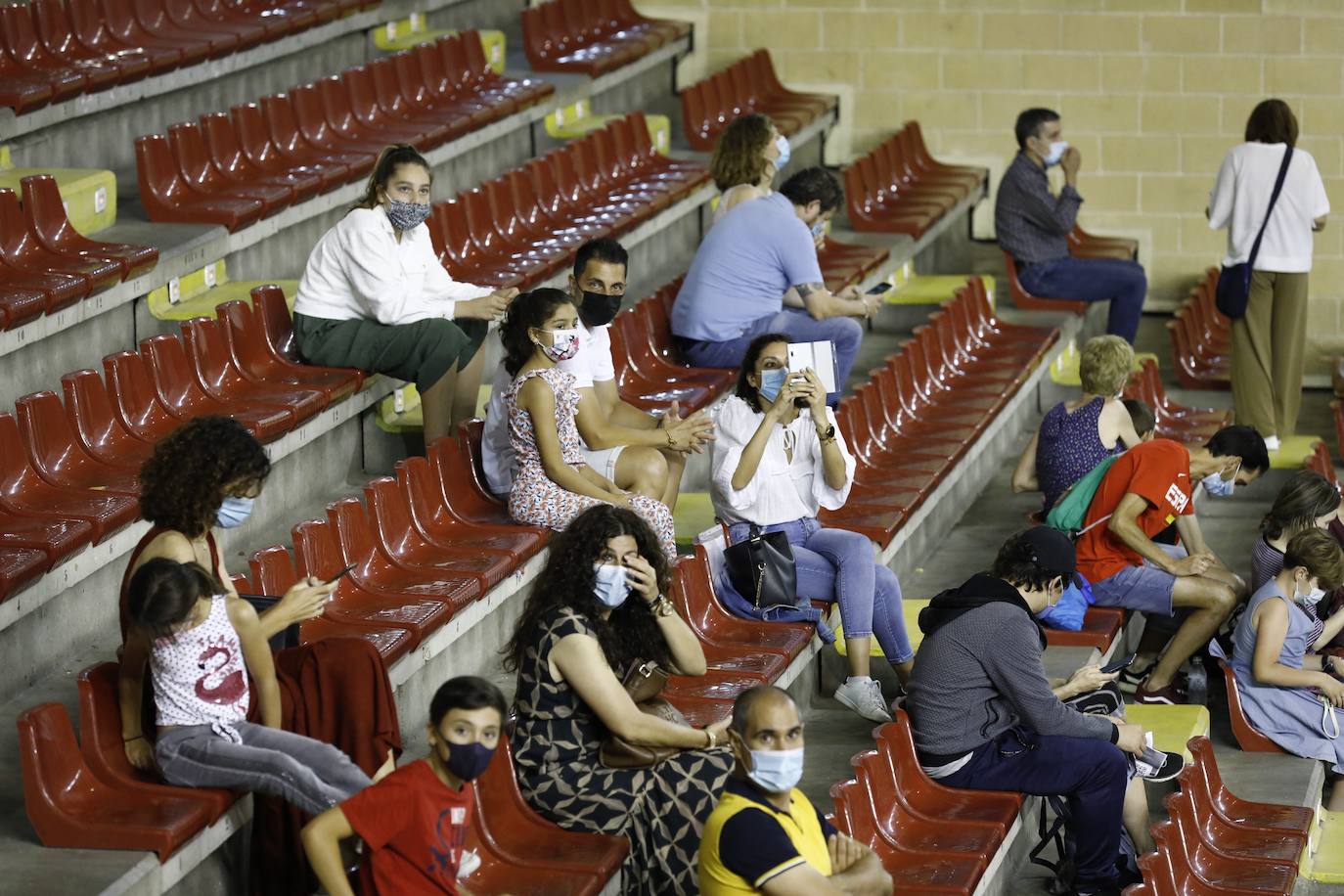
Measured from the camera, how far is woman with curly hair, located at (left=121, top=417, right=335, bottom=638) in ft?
14.3

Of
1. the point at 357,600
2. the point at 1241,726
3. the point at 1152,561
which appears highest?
the point at 357,600

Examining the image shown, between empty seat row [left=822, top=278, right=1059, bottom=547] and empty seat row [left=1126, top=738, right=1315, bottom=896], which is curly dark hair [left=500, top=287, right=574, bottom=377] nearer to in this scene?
empty seat row [left=822, top=278, right=1059, bottom=547]

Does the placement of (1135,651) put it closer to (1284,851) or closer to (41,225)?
(1284,851)

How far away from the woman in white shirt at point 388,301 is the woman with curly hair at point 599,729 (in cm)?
174

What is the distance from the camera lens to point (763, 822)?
3.95 m

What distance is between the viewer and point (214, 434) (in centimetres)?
441

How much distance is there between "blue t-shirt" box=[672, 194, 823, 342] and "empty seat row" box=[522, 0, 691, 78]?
283cm

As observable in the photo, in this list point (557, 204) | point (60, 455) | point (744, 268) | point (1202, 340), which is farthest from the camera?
point (1202, 340)

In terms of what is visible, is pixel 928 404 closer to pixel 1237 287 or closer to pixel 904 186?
pixel 1237 287

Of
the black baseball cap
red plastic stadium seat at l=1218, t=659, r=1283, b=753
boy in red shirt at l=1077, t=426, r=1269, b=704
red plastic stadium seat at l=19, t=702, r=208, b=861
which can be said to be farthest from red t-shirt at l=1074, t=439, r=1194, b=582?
red plastic stadium seat at l=19, t=702, r=208, b=861

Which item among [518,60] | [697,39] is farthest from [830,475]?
[697,39]

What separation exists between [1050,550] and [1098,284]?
451 centimetres

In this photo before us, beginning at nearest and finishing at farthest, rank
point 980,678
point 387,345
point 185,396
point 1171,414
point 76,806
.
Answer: point 76,806
point 980,678
point 185,396
point 387,345
point 1171,414

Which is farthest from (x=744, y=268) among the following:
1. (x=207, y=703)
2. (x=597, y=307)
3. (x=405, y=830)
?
(x=405, y=830)
